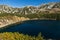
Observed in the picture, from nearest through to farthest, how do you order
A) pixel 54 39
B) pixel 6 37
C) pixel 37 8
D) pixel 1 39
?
1. pixel 1 39
2. pixel 6 37
3. pixel 54 39
4. pixel 37 8

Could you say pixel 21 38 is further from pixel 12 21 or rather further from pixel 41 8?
pixel 41 8

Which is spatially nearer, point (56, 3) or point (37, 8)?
point (56, 3)

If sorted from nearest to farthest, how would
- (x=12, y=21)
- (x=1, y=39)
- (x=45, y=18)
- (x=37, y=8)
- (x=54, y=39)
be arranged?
(x=1, y=39) → (x=54, y=39) → (x=12, y=21) → (x=45, y=18) → (x=37, y=8)

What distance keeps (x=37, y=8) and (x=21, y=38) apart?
10440cm

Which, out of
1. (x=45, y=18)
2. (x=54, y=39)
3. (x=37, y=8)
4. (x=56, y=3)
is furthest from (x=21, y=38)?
(x=37, y=8)

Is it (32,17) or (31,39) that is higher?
(31,39)

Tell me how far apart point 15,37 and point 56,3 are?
9064 cm

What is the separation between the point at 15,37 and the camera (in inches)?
726

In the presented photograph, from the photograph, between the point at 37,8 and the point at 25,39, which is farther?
the point at 37,8

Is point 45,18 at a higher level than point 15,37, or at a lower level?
lower

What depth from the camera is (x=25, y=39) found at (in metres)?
18.2

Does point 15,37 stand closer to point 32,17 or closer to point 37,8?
point 32,17

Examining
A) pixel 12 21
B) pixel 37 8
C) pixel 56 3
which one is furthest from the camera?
pixel 37 8

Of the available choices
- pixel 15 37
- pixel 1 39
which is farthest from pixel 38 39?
pixel 1 39
